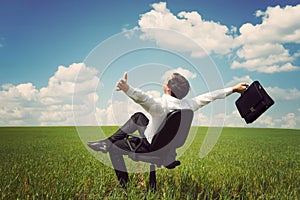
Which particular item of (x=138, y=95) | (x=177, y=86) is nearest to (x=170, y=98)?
(x=177, y=86)

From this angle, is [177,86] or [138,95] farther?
[177,86]

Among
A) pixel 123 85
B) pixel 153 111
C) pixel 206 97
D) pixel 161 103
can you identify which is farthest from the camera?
pixel 206 97

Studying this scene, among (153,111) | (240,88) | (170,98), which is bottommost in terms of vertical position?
(153,111)

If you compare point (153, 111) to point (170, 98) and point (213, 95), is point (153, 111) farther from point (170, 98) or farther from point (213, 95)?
point (213, 95)

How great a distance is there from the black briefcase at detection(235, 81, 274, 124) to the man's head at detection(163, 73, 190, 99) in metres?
1.00

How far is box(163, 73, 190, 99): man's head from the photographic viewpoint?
5.23 meters

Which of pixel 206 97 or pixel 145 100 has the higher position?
pixel 206 97

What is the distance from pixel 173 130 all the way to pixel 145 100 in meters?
0.73

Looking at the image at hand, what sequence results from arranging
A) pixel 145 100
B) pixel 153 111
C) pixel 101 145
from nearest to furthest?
pixel 145 100 < pixel 153 111 < pixel 101 145

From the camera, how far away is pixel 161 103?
16.6ft

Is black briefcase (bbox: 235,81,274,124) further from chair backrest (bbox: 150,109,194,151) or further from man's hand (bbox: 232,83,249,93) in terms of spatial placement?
chair backrest (bbox: 150,109,194,151)

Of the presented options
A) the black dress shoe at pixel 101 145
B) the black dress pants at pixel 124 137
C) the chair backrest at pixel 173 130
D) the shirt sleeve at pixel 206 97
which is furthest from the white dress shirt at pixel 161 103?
the black dress shoe at pixel 101 145

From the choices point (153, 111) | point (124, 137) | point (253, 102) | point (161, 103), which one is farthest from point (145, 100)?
point (253, 102)

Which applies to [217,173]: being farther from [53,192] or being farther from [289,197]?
[53,192]
